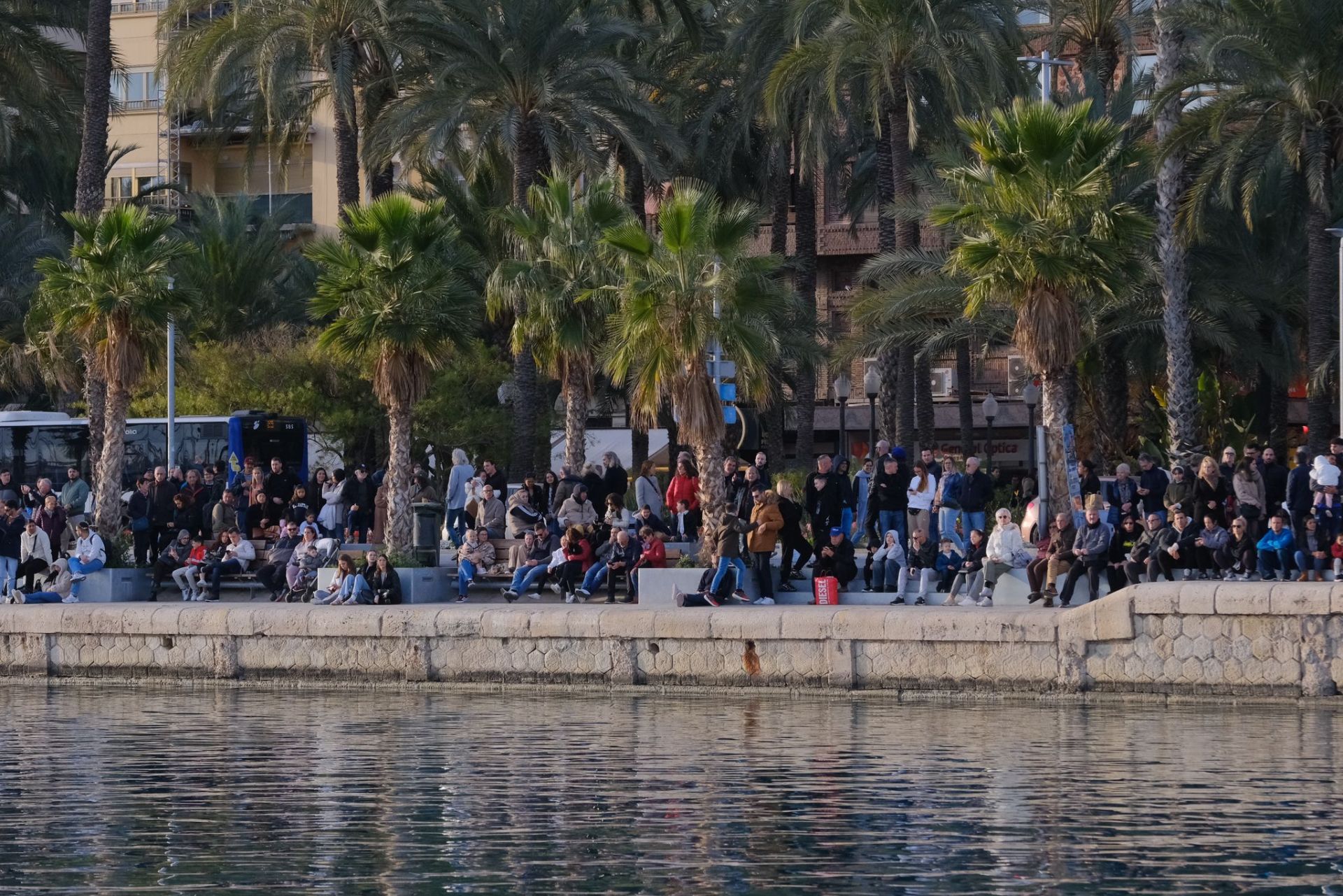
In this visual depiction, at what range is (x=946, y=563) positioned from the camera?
75.2 ft

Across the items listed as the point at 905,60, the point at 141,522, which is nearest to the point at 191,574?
the point at 141,522

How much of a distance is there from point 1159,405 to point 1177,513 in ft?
77.3

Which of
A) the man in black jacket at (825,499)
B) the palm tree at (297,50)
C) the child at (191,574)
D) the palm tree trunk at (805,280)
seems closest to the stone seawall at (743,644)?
the child at (191,574)

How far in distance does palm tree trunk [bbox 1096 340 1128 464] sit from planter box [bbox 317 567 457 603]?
1447cm

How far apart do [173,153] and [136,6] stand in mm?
4876

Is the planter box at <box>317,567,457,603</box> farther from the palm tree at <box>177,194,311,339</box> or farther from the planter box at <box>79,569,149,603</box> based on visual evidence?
the palm tree at <box>177,194,311,339</box>

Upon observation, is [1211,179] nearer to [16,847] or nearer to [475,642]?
[475,642]

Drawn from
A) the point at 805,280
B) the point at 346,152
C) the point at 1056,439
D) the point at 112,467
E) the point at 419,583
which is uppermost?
the point at 346,152

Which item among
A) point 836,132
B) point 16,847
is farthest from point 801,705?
point 836,132

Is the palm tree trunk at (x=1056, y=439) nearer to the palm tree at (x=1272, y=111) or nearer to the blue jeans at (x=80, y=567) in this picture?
the palm tree at (x=1272, y=111)

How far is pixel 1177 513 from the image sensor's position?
21.3 m

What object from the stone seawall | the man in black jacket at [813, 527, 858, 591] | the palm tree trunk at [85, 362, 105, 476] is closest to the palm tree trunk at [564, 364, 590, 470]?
the palm tree trunk at [85, 362, 105, 476]

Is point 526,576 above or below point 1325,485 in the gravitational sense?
below

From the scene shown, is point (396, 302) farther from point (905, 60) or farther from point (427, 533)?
point (905, 60)
